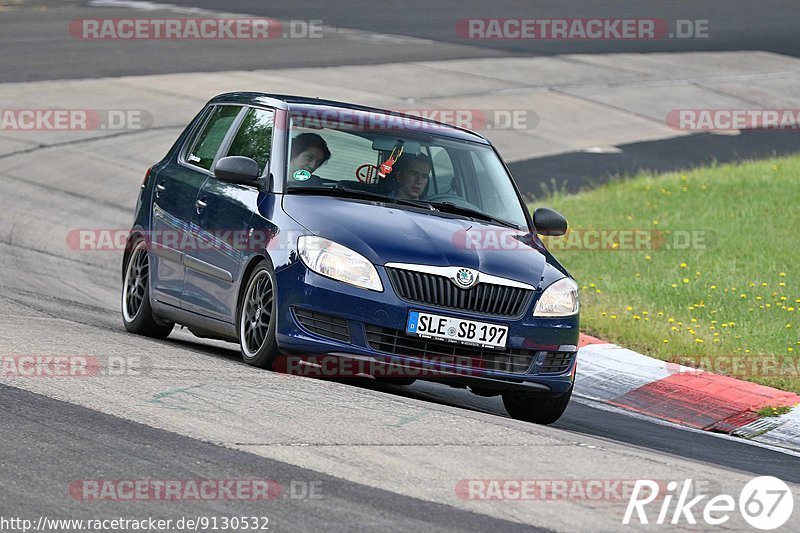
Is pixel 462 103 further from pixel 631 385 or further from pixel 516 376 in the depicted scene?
pixel 516 376

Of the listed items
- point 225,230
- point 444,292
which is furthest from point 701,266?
point 444,292

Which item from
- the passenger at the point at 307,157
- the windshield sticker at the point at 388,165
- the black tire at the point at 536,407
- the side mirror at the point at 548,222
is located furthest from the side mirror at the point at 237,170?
the black tire at the point at 536,407

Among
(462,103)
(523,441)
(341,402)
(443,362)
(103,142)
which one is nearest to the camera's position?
(523,441)

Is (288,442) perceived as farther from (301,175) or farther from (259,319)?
(301,175)

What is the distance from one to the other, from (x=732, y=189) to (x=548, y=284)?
35.9ft

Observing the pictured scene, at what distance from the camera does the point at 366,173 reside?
9148 mm

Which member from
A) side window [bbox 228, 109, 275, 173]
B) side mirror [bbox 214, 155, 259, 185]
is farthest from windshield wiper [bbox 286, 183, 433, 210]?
side window [bbox 228, 109, 275, 173]

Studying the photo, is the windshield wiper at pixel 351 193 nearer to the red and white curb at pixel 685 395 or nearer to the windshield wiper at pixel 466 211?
the windshield wiper at pixel 466 211

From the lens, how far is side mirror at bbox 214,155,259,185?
9000mm

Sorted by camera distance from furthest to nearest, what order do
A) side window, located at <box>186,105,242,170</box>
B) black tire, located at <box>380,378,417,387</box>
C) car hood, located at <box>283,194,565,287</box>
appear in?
side window, located at <box>186,105,242,170</box> → black tire, located at <box>380,378,417,387</box> → car hood, located at <box>283,194,565,287</box>

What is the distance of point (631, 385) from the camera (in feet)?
34.7

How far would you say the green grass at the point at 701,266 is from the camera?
11.4 metres

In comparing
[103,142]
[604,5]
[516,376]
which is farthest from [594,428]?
[604,5]

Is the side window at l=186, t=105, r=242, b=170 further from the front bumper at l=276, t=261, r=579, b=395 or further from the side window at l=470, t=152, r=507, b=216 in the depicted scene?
the front bumper at l=276, t=261, r=579, b=395
